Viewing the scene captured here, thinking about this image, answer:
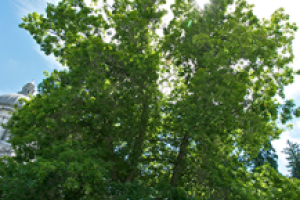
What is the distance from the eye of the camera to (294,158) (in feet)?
169

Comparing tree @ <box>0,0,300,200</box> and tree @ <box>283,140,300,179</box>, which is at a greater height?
tree @ <box>283,140,300,179</box>

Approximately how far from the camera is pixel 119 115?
9781mm

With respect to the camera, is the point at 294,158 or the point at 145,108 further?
the point at 294,158

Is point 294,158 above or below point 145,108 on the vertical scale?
above

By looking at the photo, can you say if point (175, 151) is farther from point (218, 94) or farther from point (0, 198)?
point (0, 198)

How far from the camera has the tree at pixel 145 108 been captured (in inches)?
Result: 311

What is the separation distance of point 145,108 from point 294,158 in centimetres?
5363

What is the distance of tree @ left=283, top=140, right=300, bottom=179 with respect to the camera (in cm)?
4944

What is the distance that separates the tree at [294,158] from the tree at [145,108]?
4799cm

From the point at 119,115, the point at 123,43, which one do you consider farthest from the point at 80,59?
the point at 119,115

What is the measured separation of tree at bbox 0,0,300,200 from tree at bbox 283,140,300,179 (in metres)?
48.0

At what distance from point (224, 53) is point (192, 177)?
6088mm

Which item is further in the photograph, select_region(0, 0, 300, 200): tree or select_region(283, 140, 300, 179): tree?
select_region(283, 140, 300, 179): tree

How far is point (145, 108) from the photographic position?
995cm
